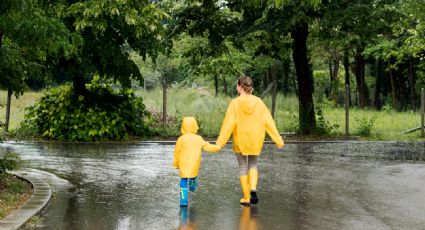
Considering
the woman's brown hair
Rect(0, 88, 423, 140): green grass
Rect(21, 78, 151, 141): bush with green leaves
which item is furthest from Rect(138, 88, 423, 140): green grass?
the woman's brown hair

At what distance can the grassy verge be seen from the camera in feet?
27.9

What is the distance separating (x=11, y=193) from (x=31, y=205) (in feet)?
3.39

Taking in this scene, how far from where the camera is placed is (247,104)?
9.09m

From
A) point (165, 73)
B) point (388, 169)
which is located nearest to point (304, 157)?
point (388, 169)

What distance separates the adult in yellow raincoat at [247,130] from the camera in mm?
9086

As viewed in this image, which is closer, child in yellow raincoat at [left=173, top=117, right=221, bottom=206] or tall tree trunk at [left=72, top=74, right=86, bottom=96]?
child in yellow raincoat at [left=173, top=117, right=221, bottom=206]

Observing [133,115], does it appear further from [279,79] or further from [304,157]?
[279,79]

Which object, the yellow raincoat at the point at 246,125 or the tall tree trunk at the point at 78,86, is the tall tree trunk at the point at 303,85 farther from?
the yellow raincoat at the point at 246,125

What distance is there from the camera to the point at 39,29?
859 centimetres

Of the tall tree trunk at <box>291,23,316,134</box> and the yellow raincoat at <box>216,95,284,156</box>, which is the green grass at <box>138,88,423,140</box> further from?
the yellow raincoat at <box>216,95,284,156</box>

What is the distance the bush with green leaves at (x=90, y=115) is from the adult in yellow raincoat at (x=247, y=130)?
12056 millimetres

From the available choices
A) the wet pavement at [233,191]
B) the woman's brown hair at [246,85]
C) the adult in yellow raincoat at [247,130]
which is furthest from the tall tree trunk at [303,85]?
the adult in yellow raincoat at [247,130]

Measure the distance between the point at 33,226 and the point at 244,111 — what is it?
124 inches

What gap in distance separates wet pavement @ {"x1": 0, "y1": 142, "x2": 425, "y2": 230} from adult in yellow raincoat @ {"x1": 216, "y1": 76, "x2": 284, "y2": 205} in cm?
34
